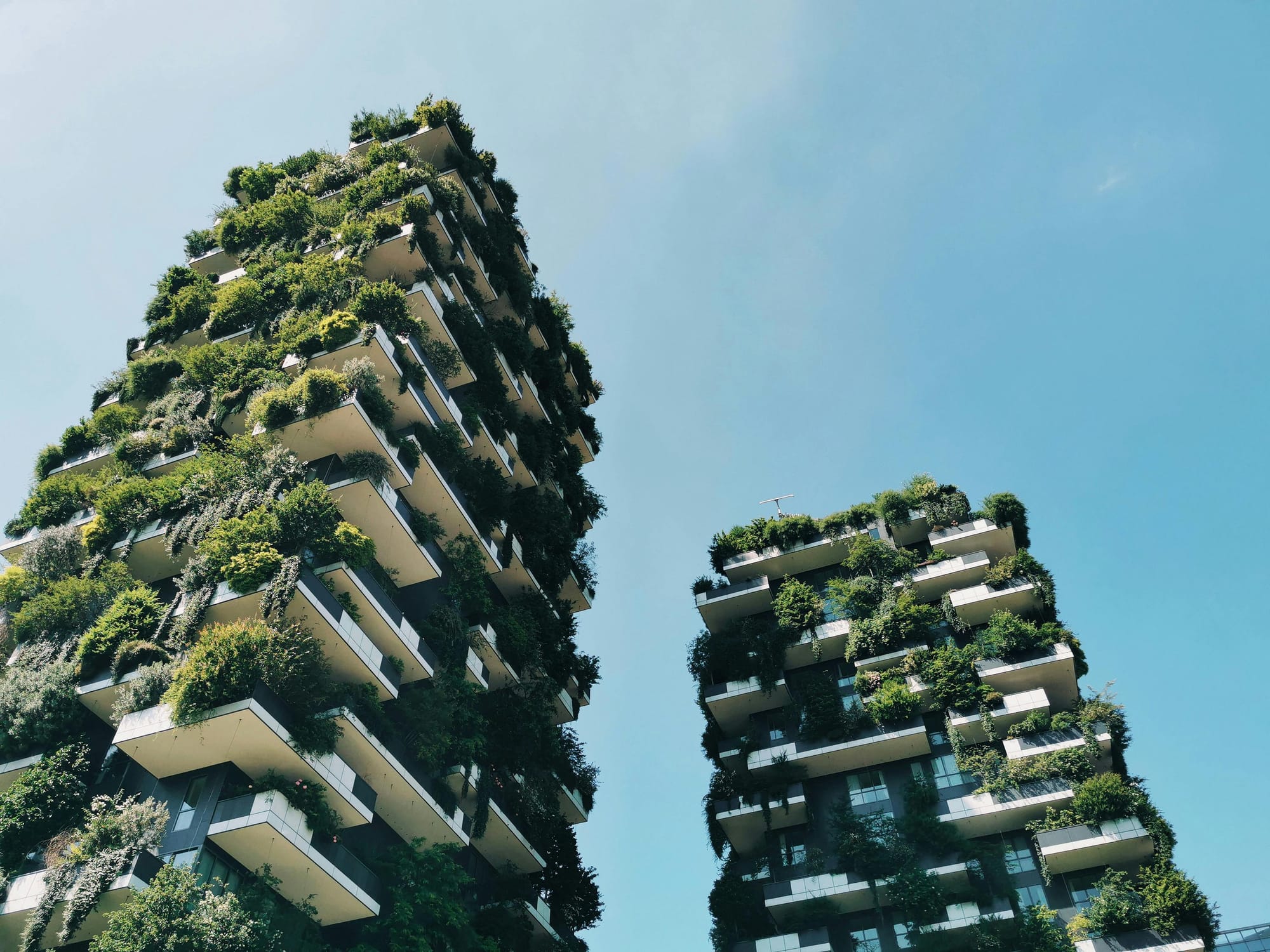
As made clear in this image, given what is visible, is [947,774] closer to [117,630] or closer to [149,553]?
[117,630]

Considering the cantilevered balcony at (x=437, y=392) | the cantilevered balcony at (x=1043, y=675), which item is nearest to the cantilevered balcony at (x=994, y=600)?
the cantilevered balcony at (x=1043, y=675)

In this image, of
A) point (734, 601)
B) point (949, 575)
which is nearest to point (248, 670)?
point (734, 601)

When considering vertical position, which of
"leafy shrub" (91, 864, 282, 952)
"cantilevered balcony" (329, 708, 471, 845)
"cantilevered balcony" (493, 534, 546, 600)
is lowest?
"leafy shrub" (91, 864, 282, 952)

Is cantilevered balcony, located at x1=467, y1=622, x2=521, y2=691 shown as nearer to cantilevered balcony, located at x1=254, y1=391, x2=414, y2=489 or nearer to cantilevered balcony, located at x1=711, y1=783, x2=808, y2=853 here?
cantilevered balcony, located at x1=254, y1=391, x2=414, y2=489

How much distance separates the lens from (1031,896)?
35812mm

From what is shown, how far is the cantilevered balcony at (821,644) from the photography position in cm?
4491

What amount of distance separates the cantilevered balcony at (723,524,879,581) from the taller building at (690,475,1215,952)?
0.34 feet

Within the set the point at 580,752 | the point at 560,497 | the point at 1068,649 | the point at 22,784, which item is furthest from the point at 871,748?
the point at 22,784

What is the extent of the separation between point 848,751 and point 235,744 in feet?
85.4

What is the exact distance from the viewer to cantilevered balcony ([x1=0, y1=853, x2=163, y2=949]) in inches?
900

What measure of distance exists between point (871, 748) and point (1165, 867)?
11.5 meters

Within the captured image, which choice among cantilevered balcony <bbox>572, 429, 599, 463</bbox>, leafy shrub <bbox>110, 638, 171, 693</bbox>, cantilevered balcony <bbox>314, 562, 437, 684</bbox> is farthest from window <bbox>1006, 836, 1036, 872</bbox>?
leafy shrub <bbox>110, 638, 171, 693</bbox>

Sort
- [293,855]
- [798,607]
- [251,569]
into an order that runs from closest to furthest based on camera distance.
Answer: [293,855] < [251,569] < [798,607]

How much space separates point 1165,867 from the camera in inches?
1336
